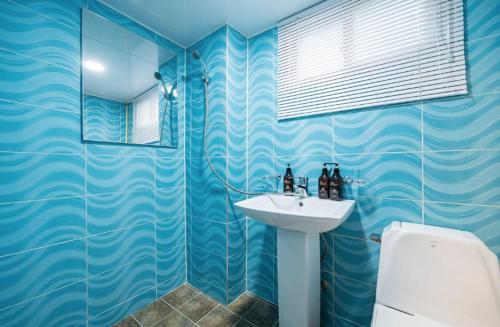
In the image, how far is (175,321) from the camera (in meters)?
1.32

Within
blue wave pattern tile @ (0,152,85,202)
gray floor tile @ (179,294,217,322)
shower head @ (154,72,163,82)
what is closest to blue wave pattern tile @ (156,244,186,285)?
gray floor tile @ (179,294,217,322)

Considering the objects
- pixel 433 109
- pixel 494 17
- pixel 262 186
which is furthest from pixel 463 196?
pixel 262 186

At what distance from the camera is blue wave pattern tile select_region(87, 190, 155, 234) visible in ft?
4.05

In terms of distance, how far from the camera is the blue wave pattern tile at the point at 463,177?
0.88m

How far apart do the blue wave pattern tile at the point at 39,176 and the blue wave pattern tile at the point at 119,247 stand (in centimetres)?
34

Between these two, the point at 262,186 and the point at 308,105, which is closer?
the point at 308,105

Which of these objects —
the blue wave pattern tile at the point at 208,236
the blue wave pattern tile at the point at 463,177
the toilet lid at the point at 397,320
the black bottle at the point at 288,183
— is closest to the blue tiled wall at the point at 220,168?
the blue wave pattern tile at the point at 208,236

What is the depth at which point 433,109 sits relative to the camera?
0.98 m

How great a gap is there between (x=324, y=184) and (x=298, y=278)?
0.55 metres

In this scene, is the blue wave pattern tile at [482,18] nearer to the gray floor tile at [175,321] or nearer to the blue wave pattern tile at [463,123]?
the blue wave pattern tile at [463,123]

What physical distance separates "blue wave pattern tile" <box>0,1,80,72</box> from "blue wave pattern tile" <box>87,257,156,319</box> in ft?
4.22

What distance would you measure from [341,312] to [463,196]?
0.92 meters

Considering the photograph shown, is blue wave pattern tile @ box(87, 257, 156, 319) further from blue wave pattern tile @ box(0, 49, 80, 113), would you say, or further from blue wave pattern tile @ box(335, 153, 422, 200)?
blue wave pattern tile @ box(335, 153, 422, 200)

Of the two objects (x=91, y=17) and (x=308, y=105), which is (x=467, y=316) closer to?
(x=308, y=105)
